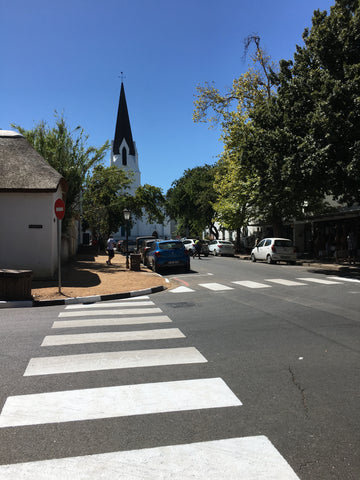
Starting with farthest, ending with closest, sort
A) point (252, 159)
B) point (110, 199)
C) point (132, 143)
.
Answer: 1. point (132, 143)
2. point (110, 199)
3. point (252, 159)

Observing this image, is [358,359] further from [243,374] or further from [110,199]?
[110,199]

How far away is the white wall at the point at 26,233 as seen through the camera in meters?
14.4

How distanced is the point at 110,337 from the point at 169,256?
42.9 feet

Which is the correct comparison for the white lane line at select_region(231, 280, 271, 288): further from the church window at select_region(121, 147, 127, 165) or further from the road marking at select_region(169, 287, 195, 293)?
the church window at select_region(121, 147, 127, 165)

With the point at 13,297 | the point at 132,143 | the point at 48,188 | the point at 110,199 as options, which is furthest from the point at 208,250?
the point at 132,143

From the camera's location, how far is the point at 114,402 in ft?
12.3

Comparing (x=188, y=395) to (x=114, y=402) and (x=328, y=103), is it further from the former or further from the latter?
(x=328, y=103)

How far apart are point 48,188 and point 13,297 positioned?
199 inches

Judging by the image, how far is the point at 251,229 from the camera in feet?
162

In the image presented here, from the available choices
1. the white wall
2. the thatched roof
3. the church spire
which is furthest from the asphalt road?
the church spire

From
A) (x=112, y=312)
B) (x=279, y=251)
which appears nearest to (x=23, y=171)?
(x=112, y=312)

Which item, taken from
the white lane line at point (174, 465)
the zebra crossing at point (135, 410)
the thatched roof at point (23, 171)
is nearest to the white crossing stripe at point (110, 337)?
the zebra crossing at point (135, 410)

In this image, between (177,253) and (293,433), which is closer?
(293,433)

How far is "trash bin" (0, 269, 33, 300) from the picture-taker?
1054 cm
